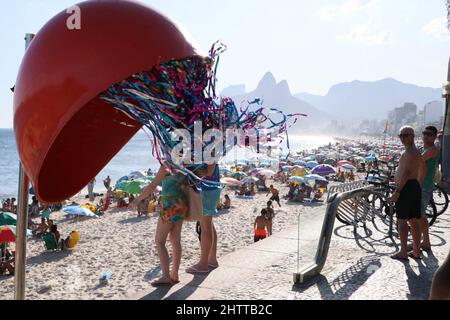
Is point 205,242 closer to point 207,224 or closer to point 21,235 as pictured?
point 207,224

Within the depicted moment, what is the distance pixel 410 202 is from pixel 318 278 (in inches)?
56.8

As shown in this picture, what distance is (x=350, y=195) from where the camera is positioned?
19.0ft

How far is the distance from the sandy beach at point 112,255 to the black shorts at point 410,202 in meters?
1.14

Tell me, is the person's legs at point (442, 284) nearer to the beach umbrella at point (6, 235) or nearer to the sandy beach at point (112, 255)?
the sandy beach at point (112, 255)

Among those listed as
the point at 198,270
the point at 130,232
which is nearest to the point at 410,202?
the point at 198,270

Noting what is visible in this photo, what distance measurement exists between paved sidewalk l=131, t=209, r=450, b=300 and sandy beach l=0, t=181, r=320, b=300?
695 mm

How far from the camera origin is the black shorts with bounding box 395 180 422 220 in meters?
5.03

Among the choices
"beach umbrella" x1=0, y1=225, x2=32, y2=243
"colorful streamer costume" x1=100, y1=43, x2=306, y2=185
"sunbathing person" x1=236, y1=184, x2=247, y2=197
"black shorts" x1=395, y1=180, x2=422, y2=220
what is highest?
"colorful streamer costume" x1=100, y1=43, x2=306, y2=185

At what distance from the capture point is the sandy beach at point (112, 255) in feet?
20.8

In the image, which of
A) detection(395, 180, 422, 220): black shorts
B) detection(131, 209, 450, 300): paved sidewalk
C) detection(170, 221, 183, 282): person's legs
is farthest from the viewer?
detection(395, 180, 422, 220): black shorts

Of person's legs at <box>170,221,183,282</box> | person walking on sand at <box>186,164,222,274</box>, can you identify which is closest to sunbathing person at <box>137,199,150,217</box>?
person walking on sand at <box>186,164,222,274</box>

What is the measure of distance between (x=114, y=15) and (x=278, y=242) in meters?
4.09

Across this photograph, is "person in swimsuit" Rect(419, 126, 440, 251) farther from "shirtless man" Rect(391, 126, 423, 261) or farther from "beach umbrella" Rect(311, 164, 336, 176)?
"beach umbrella" Rect(311, 164, 336, 176)

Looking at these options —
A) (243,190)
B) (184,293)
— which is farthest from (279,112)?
(243,190)
